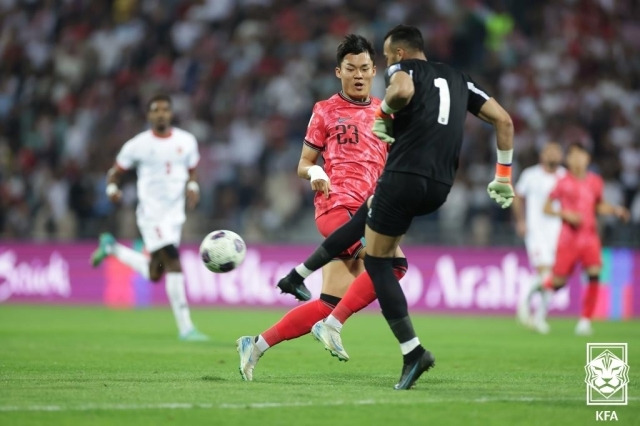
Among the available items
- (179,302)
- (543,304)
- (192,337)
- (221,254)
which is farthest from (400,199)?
(543,304)

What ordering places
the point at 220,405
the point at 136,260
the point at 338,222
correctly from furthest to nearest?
the point at 136,260, the point at 338,222, the point at 220,405

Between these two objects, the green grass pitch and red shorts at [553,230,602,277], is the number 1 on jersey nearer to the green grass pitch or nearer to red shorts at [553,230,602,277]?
the green grass pitch

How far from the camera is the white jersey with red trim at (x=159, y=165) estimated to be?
555 inches

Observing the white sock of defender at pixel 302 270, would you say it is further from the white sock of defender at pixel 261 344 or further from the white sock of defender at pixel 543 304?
the white sock of defender at pixel 543 304

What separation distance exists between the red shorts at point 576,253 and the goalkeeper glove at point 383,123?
904 centimetres

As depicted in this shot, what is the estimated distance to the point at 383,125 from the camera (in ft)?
25.0

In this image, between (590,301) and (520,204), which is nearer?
(590,301)

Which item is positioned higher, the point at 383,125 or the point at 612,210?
the point at 612,210

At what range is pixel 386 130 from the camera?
25.1 ft

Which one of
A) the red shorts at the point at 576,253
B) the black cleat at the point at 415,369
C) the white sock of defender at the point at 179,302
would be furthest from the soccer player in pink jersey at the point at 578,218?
the black cleat at the point at 415,369

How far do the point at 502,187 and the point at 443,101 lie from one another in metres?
0.77

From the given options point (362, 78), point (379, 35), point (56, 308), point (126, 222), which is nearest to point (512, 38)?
point (379, 35)

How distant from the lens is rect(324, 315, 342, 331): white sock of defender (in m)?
8.40

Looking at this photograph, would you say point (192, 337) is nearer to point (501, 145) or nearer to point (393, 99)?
point (501, 145)
